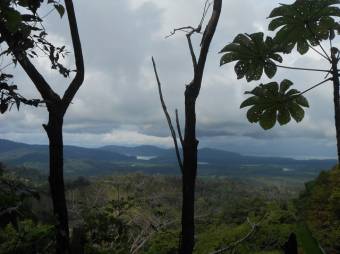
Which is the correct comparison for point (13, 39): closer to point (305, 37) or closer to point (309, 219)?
point (305, 37)

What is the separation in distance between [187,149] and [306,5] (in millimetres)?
1358

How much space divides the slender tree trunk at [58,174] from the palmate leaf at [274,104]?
192 centimetres

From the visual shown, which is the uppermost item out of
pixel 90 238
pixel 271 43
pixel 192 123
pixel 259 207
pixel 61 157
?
pixel 271 43

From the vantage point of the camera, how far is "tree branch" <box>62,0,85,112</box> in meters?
4.48

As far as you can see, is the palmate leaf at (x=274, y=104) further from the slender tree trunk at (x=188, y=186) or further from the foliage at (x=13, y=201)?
the foliage at (x=13, y=201)

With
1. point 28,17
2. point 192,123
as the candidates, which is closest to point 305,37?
point 192,123

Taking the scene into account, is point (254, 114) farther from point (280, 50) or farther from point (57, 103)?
point (57, 103)

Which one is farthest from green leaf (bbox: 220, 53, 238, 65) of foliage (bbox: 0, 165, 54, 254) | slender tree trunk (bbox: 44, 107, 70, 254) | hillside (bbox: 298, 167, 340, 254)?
slender tree trunk (bbox: 44, 107, 70, 254)

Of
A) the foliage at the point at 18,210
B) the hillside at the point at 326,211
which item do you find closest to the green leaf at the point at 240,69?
the hillside at the point at 326,211

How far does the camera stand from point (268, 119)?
3295 mm

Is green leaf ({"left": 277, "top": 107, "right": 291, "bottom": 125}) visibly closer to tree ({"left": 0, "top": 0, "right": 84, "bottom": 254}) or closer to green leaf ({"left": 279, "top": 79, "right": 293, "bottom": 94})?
green leaf ({"left": 279, "top": 79, "right": 293, "bottom": 94})

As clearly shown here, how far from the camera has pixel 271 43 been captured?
3340 mm

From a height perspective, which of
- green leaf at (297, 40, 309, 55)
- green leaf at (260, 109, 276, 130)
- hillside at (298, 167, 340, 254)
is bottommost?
hillside at (298, 167, 340, 254)

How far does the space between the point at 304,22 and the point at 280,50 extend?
12.9 inches
